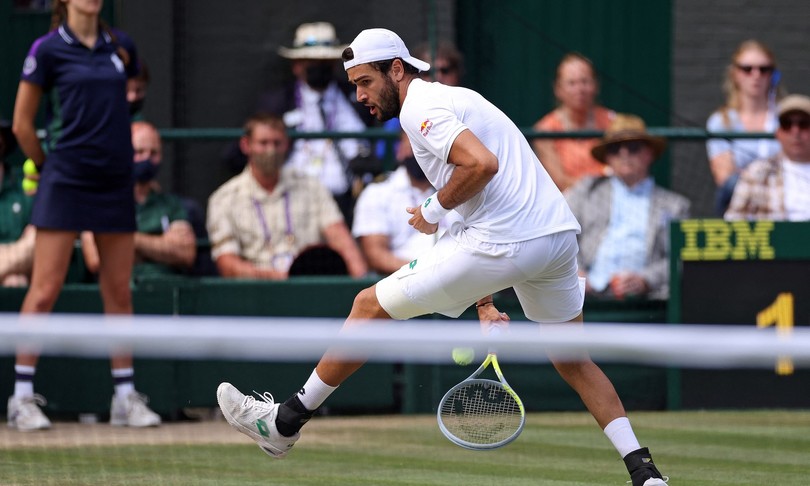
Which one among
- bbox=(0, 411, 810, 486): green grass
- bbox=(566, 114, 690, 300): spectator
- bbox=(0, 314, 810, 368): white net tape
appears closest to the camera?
bbox=(0, 314, 810, 368): white net tape

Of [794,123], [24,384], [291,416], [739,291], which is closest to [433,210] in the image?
[291,416]

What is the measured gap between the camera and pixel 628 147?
927 centimetres

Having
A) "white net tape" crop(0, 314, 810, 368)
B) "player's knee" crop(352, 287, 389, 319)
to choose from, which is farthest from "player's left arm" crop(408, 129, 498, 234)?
"white net tape" crop(0, 314, 810, 368)

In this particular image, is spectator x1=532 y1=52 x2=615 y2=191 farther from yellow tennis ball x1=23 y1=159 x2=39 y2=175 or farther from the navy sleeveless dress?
yellow tennis ball x1=23 y1=159 x2=39 y2=175

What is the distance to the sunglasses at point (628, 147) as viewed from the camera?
30.3 ft

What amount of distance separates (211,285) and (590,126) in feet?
8.97

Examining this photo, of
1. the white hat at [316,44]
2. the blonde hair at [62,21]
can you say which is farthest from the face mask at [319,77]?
the blonde hair at [62,21]

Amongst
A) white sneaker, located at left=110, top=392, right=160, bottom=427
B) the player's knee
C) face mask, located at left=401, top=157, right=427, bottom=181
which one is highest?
face mask, located at left=401, top=157, right=427, bottom=181

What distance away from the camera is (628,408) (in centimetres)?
916

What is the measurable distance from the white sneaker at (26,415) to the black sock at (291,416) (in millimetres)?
2683

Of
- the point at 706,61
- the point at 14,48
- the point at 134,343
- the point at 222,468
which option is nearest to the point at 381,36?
the point at 222,468

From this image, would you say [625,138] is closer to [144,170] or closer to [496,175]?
[144,170]

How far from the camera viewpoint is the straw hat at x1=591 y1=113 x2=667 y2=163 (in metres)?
9.25

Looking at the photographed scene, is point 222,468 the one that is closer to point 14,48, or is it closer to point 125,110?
point 125,110
